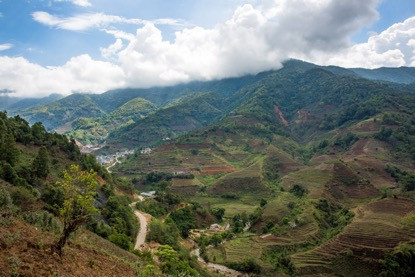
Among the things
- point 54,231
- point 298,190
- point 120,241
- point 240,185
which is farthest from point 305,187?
point 54,231

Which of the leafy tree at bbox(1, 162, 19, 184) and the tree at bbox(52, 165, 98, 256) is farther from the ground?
the tree at bbox(52, 165, 98, 256)

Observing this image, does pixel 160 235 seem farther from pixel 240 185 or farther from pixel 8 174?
pixel 240 185

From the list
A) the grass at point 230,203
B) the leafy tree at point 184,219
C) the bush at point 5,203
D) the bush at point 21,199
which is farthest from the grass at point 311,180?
the bush at point 5,203

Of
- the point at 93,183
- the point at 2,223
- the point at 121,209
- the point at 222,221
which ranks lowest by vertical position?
the point at 222,221

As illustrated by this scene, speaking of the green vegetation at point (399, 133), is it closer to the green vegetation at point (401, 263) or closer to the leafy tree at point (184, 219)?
the green vegetation at point (401, 263)

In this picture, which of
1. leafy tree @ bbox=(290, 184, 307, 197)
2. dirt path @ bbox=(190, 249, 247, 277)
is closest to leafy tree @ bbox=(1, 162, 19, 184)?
dirt path @ bbox=(190, 249, 247, 277)

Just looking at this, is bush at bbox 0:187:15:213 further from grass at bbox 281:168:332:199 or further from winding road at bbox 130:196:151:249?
grass at bbox 281:168:332:199

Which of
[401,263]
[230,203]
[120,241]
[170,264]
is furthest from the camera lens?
[230,203]

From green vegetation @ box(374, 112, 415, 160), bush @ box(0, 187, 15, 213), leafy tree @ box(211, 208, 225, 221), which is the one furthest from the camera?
green vegetation @ box(374, 112, 415, 160)

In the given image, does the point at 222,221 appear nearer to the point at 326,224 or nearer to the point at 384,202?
the point at 326,224

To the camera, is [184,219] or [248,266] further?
[184,219]

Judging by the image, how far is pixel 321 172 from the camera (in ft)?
363

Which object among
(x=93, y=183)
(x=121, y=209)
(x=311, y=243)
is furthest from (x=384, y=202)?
(x=93, y=183)

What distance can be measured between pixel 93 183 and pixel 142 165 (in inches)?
5238
